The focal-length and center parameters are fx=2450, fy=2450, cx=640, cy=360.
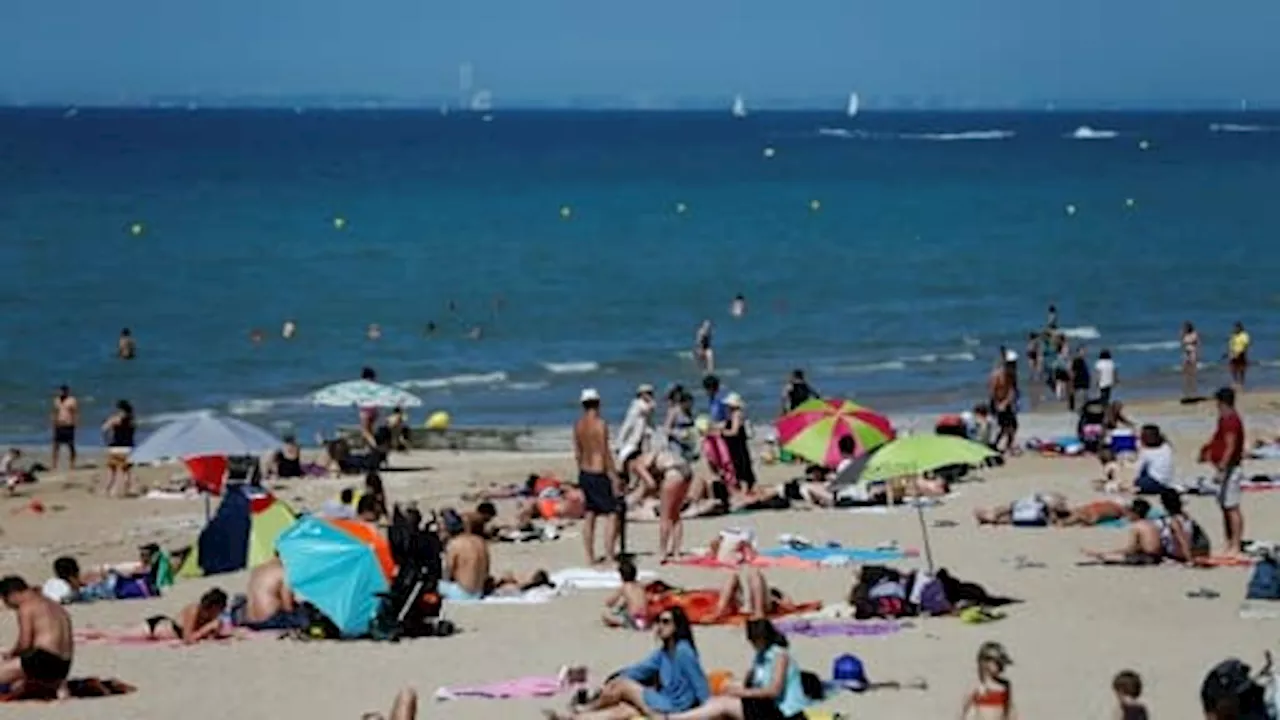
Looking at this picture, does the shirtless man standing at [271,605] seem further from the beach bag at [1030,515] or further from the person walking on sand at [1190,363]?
the person walking on sand at [1190,363]

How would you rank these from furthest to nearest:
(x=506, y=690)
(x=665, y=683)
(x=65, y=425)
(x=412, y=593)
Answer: (x=65, y=425)
(x=412, y=593)
(x=506, y=690)
(x=665, y=683)

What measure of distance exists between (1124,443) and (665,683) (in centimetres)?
1234

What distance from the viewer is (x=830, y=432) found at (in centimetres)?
2177

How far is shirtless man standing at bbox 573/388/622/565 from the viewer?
18625mm

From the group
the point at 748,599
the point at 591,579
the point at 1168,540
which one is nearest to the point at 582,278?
the point at 591,579

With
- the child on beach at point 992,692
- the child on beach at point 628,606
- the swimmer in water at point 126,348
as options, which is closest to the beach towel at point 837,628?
the child on beach at point 628,606

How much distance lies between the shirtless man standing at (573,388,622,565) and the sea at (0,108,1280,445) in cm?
1613

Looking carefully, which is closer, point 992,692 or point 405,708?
point 992,692

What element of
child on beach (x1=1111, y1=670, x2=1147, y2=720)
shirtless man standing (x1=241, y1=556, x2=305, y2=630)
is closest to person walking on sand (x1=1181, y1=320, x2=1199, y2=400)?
shirtless man standing (x1=241, y1=556, x2=305, y2=630)

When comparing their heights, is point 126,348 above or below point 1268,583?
above

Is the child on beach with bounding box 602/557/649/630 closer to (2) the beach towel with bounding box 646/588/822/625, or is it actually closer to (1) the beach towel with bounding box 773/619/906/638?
(2) the beach towel with bounding box 646/588/822/625

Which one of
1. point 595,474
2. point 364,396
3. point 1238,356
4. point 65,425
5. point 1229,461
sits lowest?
point 595,474

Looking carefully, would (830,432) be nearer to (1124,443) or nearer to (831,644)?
(1124,443)

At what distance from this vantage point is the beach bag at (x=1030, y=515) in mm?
20766
